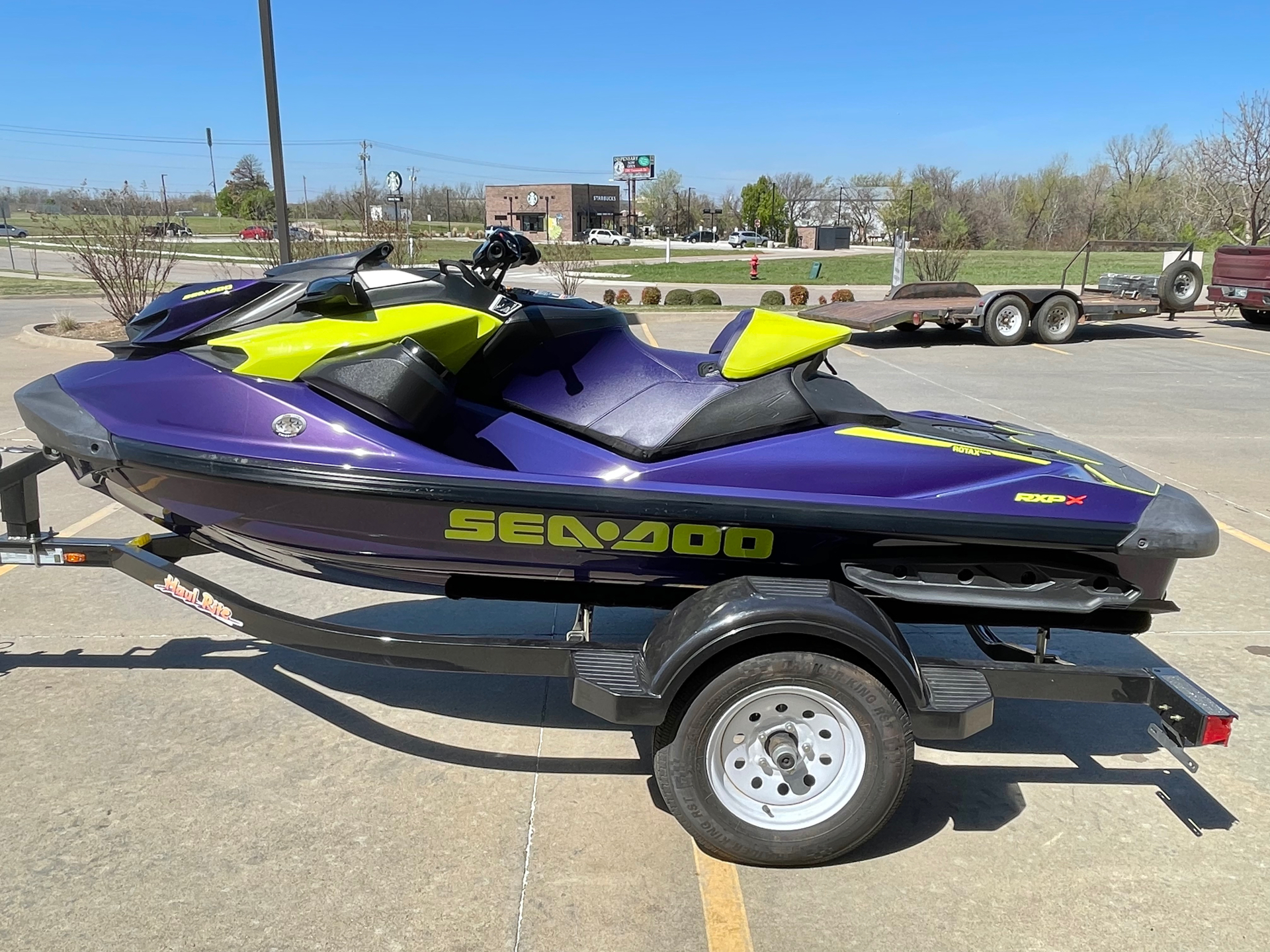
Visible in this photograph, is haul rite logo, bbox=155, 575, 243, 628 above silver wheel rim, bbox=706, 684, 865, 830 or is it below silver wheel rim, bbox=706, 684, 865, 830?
above

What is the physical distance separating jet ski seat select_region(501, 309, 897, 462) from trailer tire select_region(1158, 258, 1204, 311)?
1545 centimetres

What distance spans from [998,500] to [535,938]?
188 centimetres

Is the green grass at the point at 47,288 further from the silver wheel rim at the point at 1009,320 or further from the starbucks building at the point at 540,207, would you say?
the starbucks building at the point at 540,207

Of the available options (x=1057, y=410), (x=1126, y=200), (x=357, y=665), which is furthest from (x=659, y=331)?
(x=1126, y=200)

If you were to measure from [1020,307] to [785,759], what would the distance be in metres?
14.0

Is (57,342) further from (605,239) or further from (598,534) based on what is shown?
(605,239)

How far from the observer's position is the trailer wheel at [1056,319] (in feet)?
49.7

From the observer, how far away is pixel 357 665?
4.15 m

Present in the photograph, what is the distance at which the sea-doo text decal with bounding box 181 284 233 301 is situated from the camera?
3.23 m

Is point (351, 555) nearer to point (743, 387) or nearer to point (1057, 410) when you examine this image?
point (743, 387)

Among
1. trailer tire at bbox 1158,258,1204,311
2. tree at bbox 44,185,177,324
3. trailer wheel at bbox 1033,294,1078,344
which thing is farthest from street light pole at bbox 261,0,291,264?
trailer tire at bbox 1158,258,1204,311

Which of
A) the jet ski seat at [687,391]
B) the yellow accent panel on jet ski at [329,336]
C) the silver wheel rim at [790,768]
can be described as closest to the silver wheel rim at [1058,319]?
the jet ski seat at [687,391]

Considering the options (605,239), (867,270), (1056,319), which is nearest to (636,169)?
(605,239)

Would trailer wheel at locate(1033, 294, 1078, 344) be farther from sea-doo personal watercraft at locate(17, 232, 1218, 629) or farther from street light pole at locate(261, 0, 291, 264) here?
sea-doo personal watercraft at locate(17, 232, 1218, 629)
